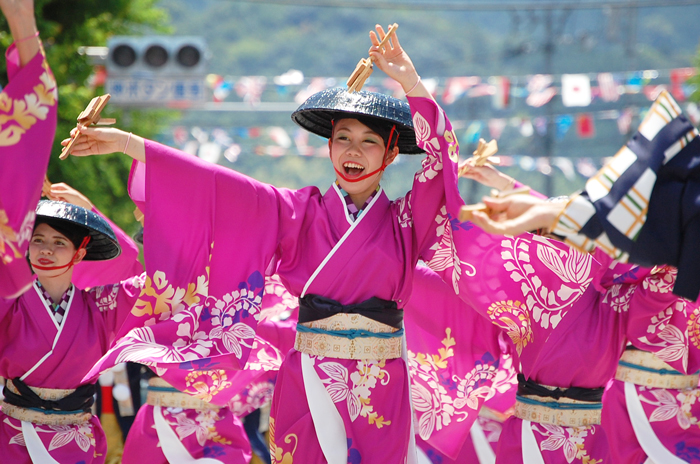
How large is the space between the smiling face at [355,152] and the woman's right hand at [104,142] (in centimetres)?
76

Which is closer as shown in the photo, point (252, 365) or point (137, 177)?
point (137, 177)

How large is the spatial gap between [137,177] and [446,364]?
160 centimetres

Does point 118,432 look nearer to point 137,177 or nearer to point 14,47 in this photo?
point 137,177

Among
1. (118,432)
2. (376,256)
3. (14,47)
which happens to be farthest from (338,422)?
(118,432)

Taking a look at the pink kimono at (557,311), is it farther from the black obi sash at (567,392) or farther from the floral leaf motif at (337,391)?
the floral leaf motif at (337,391)

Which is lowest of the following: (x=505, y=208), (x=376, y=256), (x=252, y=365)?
(x=252, y=365)

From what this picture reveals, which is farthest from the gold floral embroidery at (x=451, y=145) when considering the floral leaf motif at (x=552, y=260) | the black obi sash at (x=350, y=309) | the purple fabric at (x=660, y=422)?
the purple fabric at (x=660, y=422)

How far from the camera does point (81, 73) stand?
1016 cm

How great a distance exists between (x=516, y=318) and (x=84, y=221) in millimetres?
1937

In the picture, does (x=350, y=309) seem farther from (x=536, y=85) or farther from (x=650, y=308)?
(x=536, y=85)

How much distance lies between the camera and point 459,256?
3.47m

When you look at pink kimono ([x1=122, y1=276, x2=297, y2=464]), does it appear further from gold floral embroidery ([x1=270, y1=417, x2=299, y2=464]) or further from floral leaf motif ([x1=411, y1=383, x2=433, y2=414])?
gold floral embroidery ([x1=270, y1=417, x2=299, y2=464])

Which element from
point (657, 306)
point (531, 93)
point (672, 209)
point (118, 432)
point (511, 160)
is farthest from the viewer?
point (511, 160)

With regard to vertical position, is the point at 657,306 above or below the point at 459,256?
above
